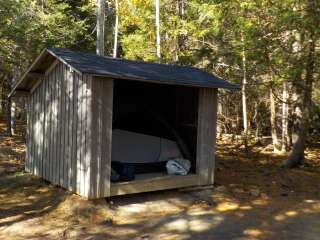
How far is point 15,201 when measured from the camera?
328 inches

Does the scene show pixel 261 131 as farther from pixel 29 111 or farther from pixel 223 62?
pixel 29 111

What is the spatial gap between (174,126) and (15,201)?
4117 millimetres

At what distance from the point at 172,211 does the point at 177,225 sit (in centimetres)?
87

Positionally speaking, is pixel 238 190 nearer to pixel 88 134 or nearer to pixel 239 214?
pixel 239 214

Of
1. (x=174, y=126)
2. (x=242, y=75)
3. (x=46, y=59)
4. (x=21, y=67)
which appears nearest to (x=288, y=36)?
(x=242, y=75)

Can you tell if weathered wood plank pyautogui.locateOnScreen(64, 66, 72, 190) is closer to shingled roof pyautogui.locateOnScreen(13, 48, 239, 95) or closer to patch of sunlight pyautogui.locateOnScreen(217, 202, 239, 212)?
shingled roof pyautogui.locateOnScreen(13, 48, 239, 95)

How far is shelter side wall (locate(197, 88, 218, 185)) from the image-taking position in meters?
9.32

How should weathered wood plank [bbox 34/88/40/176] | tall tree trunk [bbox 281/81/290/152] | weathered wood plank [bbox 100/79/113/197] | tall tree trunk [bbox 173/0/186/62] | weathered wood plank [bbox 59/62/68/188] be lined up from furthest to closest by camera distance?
tall tree trunk [bbox 173/0/186/62], tall tree trunk [bbox 281/81/290/152], weathered wood plank [bbox 34/88/40/176], weathered wood plank [bbox 59/62/68/188], weathered wood plank [bbox 100/79/113/197]

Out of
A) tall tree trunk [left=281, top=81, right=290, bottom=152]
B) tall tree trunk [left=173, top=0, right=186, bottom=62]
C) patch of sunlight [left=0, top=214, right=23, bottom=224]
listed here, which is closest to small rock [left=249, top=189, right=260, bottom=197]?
patch of sunlight [left=0, top=214, right=23, bottom=224]

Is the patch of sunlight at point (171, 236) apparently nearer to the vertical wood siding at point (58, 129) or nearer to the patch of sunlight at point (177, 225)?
the patch of sunlight at point (177, 225)

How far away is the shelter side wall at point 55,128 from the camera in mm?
8203

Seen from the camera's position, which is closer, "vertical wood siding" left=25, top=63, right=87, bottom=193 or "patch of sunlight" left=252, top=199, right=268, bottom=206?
"vertical wood siding" left=25, top=63, right=87, bottom=193

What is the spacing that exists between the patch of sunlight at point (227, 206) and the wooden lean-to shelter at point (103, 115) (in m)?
1.01

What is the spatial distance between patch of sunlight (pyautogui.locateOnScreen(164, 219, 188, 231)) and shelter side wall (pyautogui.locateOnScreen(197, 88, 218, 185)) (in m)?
2.16
